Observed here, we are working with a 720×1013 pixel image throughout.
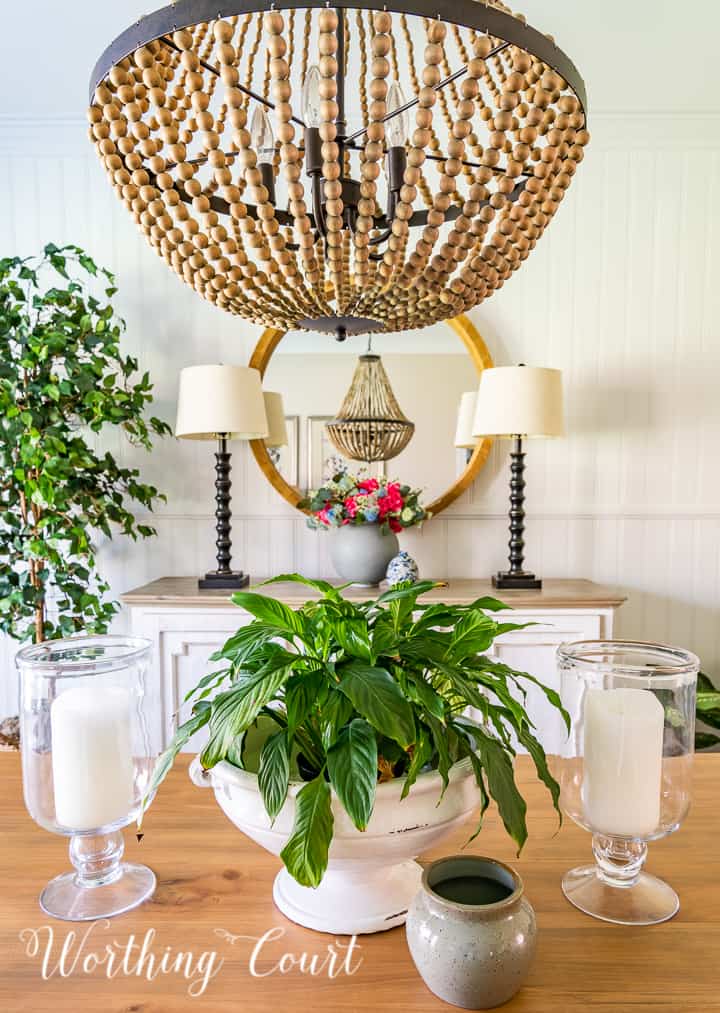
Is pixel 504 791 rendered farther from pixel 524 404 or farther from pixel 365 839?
pixel 524 404

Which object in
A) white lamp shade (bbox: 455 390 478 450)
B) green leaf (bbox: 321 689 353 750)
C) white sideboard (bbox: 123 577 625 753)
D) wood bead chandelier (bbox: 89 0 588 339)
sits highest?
wood bead chandelier (bbox: 89 0 588 339)

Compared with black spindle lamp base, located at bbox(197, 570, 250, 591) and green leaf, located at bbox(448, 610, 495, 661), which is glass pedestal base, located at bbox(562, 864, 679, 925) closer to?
green leaf, located at bbox(448, 610, 495, 661)

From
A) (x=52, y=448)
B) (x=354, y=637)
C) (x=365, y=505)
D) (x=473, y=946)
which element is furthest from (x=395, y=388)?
(x=473, y=946)

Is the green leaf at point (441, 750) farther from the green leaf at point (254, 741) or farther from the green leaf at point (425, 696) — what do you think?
the green leaf at point (254, 741)

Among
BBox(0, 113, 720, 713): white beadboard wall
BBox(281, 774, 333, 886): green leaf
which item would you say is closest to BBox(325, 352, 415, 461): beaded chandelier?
BBox(0, 113, 720, 713): white beadboard wall

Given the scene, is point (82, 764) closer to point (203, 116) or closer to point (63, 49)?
point (203, 116)

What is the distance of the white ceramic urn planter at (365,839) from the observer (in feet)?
2.24

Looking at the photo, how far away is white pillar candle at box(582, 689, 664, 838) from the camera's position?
0.74 meters

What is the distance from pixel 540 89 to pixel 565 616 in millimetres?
1752

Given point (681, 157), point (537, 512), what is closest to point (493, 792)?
point (537, 512)

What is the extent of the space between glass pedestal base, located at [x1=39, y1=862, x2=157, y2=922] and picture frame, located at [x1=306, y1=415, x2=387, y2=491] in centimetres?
191

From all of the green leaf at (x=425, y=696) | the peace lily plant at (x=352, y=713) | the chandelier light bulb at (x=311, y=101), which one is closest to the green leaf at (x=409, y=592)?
the peace lily plant at (x=352, y=713)

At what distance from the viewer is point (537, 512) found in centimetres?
270

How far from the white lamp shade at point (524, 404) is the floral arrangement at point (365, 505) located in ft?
Result: 1.25
